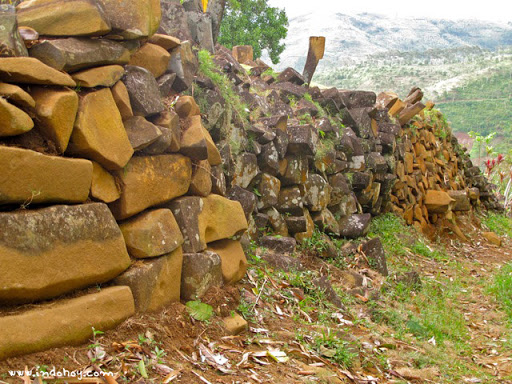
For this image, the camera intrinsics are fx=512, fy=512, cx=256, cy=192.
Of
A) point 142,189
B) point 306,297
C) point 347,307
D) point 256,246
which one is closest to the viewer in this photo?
point 142,189

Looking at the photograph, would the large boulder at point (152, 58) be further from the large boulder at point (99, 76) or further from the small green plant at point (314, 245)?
the small green plant at point (314, 245)

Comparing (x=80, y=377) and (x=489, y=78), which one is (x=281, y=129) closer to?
(x=80, y=377)

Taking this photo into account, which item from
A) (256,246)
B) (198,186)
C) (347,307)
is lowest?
(347,307)

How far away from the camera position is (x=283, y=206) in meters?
6.61

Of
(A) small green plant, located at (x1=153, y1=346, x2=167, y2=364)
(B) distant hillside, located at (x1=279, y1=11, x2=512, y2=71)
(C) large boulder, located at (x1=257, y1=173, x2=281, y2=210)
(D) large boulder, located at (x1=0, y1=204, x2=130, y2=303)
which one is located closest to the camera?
(D) large boulder, located at (x1=0, y1=204, x2=130, y2=303)

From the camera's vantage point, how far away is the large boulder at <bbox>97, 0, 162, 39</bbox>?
12.1ft

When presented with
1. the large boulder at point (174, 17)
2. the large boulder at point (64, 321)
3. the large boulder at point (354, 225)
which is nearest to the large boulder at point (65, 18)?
the large boulder at point (64, 321)

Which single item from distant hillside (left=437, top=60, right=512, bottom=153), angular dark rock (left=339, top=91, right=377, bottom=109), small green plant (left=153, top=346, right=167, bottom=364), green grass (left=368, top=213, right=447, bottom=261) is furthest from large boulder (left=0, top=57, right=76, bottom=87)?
distant hillside (left=437, top=60, right=512, bottom=153)

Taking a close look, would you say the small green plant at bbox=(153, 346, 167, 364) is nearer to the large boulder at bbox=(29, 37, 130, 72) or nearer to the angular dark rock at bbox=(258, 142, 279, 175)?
the large boulder at bbox=(29, 37, 130, 72)

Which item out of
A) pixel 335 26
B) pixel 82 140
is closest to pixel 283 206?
pixel 82 140

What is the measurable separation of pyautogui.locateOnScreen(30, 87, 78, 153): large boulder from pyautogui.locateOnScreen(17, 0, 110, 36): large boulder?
1.72 ft

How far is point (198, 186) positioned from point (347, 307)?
2.10 m

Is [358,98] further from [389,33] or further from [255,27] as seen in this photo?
[389,33]

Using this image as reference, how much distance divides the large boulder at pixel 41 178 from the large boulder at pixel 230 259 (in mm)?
1502
